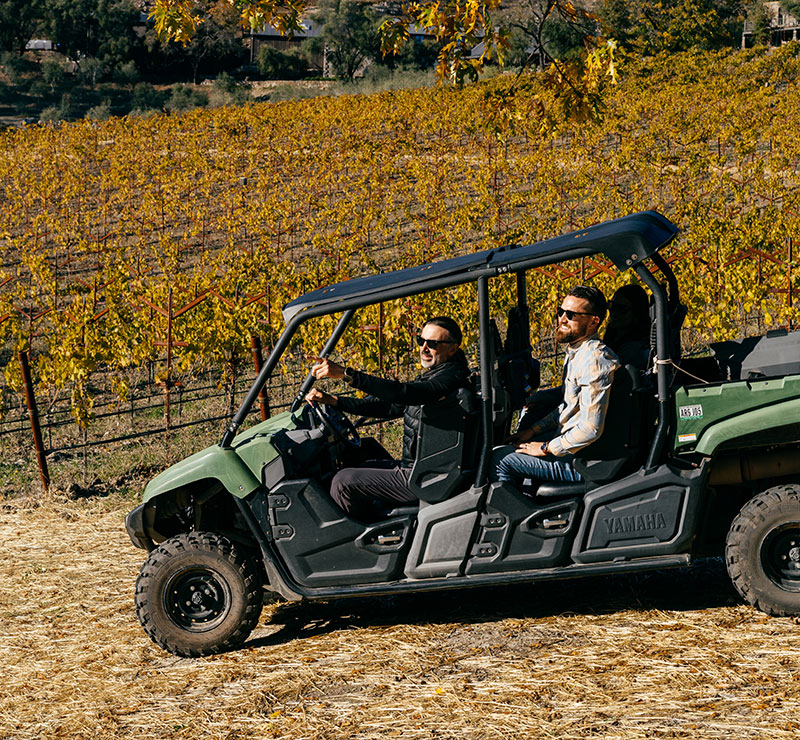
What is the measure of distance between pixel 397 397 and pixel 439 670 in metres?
1.24

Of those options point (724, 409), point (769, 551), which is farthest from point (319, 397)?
point (769, 551)

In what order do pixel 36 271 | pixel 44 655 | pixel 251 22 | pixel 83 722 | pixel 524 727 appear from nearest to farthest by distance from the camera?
pixel 524 727
pixel 83 722
pixel 44 655
pixel 251 22
pixel 36 271

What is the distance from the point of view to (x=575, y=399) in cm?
444

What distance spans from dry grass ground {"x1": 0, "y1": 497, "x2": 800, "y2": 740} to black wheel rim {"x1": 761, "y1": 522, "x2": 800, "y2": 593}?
0.19 metres

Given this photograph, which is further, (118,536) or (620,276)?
(620,276)

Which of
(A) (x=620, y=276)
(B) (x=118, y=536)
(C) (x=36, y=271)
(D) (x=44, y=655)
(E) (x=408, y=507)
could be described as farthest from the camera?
(C) (x=36, y=271)

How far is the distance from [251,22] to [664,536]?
5.45 m

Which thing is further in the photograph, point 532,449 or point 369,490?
point 369,490

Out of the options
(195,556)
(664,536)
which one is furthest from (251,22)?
(664,536)

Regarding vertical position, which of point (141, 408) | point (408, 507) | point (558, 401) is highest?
point (558, 401)

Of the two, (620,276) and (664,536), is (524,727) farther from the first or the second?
(620,276)

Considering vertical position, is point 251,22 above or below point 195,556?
above

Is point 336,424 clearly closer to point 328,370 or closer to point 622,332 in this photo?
point 328,370

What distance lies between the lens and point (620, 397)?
4371 mm
